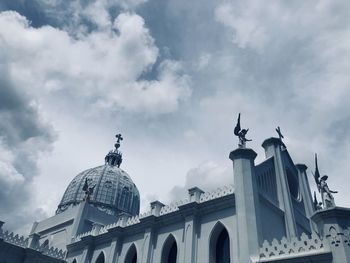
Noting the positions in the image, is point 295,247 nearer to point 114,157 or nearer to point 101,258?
point 101,258

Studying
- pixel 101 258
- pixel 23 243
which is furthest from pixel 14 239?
pixel 101 258

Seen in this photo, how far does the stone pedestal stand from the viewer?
15266mm

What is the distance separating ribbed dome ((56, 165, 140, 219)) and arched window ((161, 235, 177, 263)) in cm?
2454

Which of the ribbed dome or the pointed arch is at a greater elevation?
the ribbed dome

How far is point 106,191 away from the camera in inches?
1984

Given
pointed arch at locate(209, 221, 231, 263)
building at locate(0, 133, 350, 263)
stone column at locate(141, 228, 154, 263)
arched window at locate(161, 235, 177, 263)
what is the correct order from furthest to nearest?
stone column at locate(141, 228, 154, 263), arched window at locate(161, 235, 177, 263), pointed arch at locate(209, 221, 231, 263), building at locate(0, 133, 350, 263)

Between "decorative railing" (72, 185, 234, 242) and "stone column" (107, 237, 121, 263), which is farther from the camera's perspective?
"stone column" (107, 237, 121, 263)

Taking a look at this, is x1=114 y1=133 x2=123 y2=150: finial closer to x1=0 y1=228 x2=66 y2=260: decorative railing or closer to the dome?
the dome

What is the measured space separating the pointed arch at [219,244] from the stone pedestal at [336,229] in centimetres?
700

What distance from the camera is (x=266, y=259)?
1758 cm

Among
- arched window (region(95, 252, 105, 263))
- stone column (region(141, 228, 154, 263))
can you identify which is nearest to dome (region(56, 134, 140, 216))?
arched window (region(95, 252, 105, 263))

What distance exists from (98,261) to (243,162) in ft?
56.4

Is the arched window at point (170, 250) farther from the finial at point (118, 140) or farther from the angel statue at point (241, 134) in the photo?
the finial at point (118, 140)

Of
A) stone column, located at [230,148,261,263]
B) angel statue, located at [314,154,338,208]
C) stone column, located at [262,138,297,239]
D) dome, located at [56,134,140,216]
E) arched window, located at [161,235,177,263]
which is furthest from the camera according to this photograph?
dome, located at [56,134,140,216]
